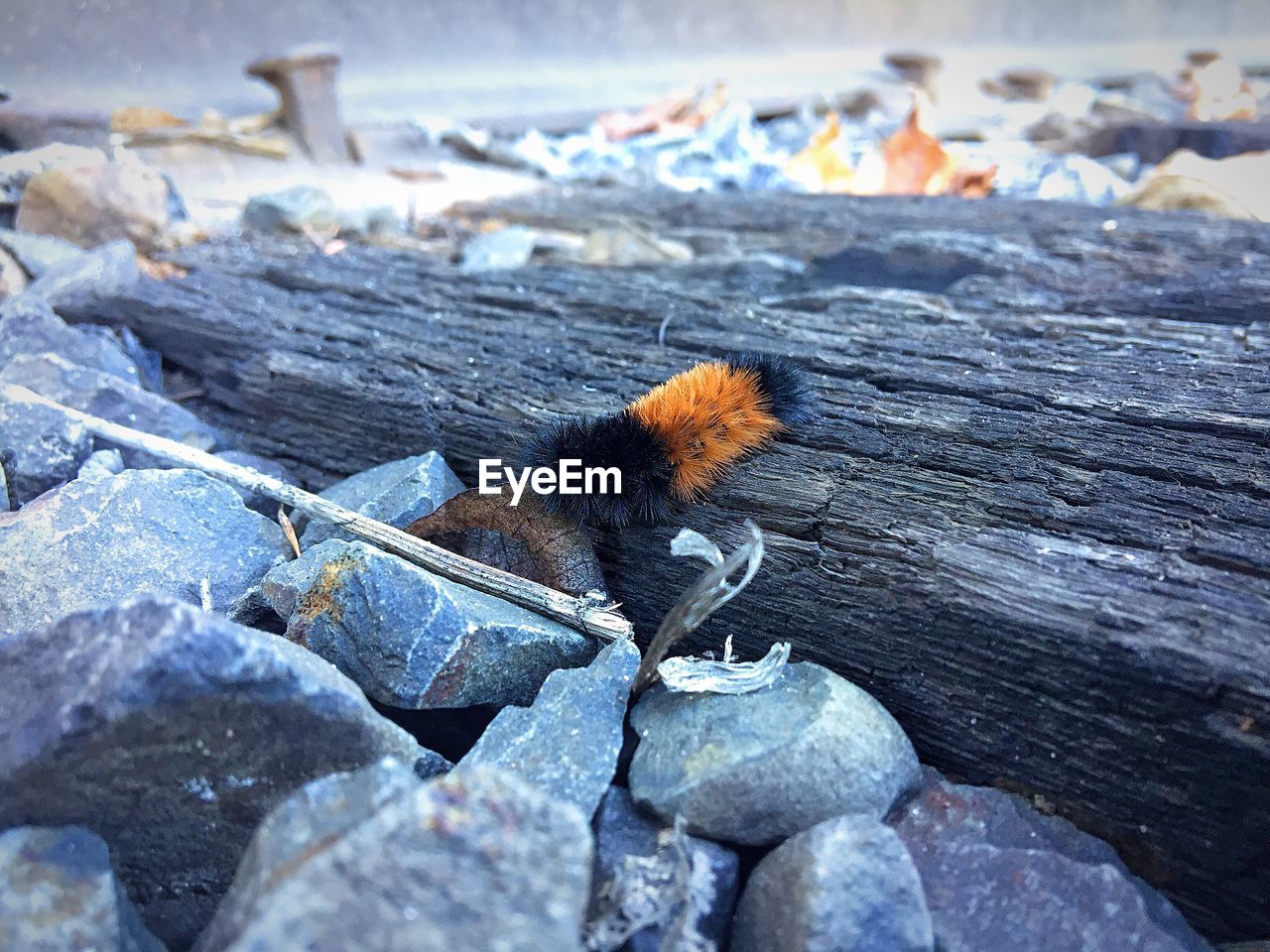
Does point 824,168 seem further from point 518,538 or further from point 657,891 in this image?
point 657,891

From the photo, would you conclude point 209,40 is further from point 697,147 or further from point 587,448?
point 587,448

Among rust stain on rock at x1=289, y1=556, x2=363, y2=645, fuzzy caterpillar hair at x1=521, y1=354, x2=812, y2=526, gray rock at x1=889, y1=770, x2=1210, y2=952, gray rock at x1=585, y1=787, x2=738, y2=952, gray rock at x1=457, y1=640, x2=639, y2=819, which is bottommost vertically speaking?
gray rock at x1=889, y1=770, x2=1210, y2=952

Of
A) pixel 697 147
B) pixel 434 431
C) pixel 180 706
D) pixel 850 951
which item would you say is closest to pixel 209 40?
pixel 697 147

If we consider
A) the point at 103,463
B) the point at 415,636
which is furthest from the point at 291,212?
the point at 415,636

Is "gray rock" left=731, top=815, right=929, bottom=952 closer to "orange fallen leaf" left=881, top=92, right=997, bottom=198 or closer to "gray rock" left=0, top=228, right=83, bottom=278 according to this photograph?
"gray rock" left=0, top=228, right=83, bottom=278

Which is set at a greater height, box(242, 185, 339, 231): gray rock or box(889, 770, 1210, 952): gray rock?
box(242, 185, 339, 231): gray rock

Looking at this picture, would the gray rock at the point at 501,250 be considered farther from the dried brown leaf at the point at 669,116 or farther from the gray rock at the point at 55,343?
the dried brown leaf at the point at 669,116

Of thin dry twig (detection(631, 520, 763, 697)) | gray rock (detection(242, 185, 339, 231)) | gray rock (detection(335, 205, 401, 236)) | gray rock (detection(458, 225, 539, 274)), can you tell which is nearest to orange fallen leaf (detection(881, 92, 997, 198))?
gray rock (detection(458, 225, 539, 274))
